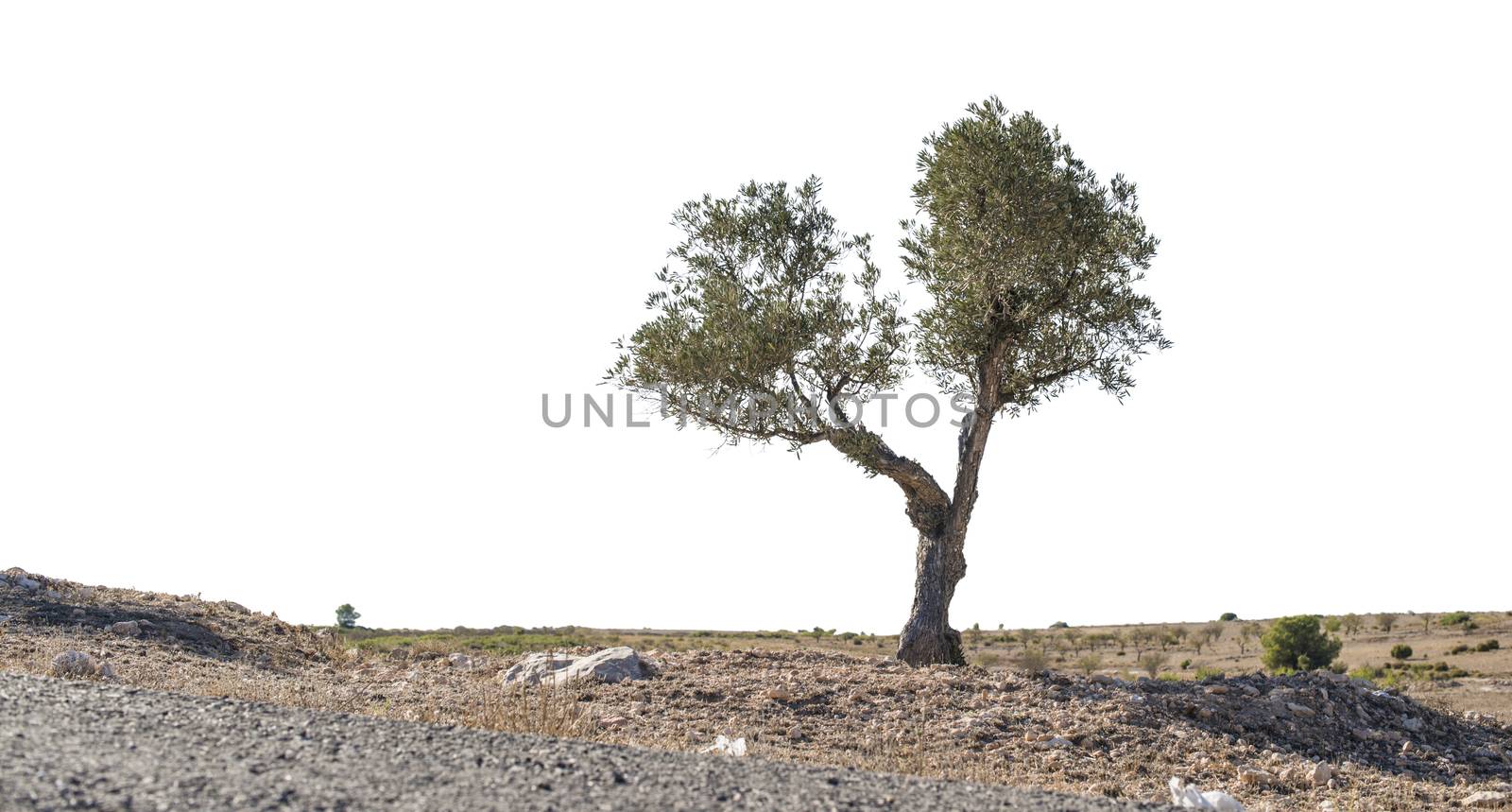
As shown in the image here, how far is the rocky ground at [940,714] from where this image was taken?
495 inches

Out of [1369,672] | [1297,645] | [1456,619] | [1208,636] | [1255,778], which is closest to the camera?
[1255,778]

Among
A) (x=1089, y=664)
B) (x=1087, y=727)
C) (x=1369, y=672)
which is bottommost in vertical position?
(x=1369, y=672)

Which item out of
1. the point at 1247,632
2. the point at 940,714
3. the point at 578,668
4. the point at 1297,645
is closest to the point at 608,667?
the point at 578,668

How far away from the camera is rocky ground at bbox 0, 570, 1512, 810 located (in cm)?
1256

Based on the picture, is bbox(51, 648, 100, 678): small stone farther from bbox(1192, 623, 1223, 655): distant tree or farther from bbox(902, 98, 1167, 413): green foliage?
bbox(1192, 623, 1223, 655): distant tree

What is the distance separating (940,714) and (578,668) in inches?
212

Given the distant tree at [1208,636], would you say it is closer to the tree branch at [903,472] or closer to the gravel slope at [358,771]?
the tree branch at [903,472]

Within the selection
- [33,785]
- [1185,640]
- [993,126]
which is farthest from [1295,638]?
[33,785]

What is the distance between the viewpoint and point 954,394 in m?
20.0

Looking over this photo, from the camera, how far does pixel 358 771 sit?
24.1ft

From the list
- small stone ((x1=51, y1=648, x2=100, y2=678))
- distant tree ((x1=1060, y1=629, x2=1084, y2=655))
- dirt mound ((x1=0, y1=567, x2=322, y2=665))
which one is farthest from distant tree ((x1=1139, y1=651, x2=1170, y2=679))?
small stone ((x1=51, y1=648, x2=100, y2=678))

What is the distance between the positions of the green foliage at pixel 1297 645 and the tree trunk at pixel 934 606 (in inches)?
A: 1042

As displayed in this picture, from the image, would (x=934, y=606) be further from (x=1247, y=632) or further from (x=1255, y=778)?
(x=1247, y=632)

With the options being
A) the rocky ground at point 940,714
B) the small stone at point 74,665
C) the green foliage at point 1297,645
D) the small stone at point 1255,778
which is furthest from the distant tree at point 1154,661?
the small stone at point 74,665
